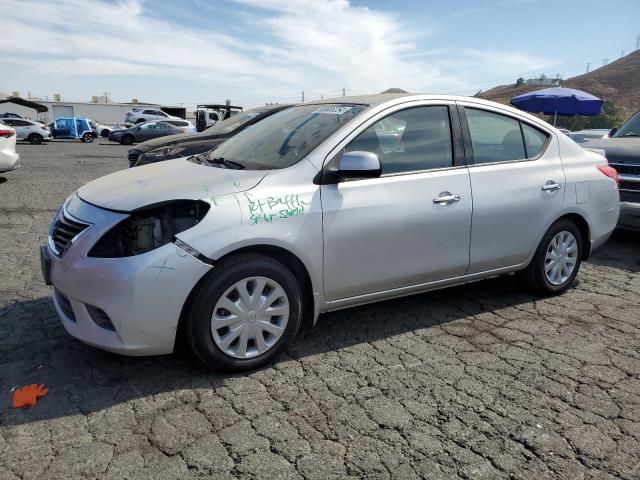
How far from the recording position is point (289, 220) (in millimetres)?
3193

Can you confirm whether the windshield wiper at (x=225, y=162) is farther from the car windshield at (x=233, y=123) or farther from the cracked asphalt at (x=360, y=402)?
the car windshield at (x=233, y=123)

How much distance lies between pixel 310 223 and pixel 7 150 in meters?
9.35

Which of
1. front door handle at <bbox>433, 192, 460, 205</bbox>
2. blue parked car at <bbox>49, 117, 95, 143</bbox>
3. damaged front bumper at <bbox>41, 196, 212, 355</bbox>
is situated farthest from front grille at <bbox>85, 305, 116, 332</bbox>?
blue parked car at <bbox>49, 117, 95, 143</bbox>

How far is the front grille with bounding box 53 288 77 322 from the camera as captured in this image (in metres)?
3.14

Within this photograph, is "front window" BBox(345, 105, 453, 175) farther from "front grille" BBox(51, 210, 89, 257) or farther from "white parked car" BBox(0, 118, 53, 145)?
"white parked car" BBox(0, 118, 53, 145)

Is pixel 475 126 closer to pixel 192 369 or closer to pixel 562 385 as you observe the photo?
pixel 562 385

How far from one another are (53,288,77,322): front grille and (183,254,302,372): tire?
27.8 inches

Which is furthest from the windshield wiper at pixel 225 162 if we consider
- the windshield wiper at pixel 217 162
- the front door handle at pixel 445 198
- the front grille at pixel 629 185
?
the front grille at pixel 629 185

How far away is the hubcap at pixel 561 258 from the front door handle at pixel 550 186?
1.35ft

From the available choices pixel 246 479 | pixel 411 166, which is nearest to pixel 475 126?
pixel 411 166

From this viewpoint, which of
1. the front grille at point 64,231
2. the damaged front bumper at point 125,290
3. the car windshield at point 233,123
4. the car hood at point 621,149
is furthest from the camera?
the car windshield at point 233,123

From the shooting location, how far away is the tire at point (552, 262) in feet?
14.6

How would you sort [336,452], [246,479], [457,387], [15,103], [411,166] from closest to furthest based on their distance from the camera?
[246,479] < [336,452] < [457,387] < [411,166] < [15,103]

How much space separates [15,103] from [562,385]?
5780 cm
